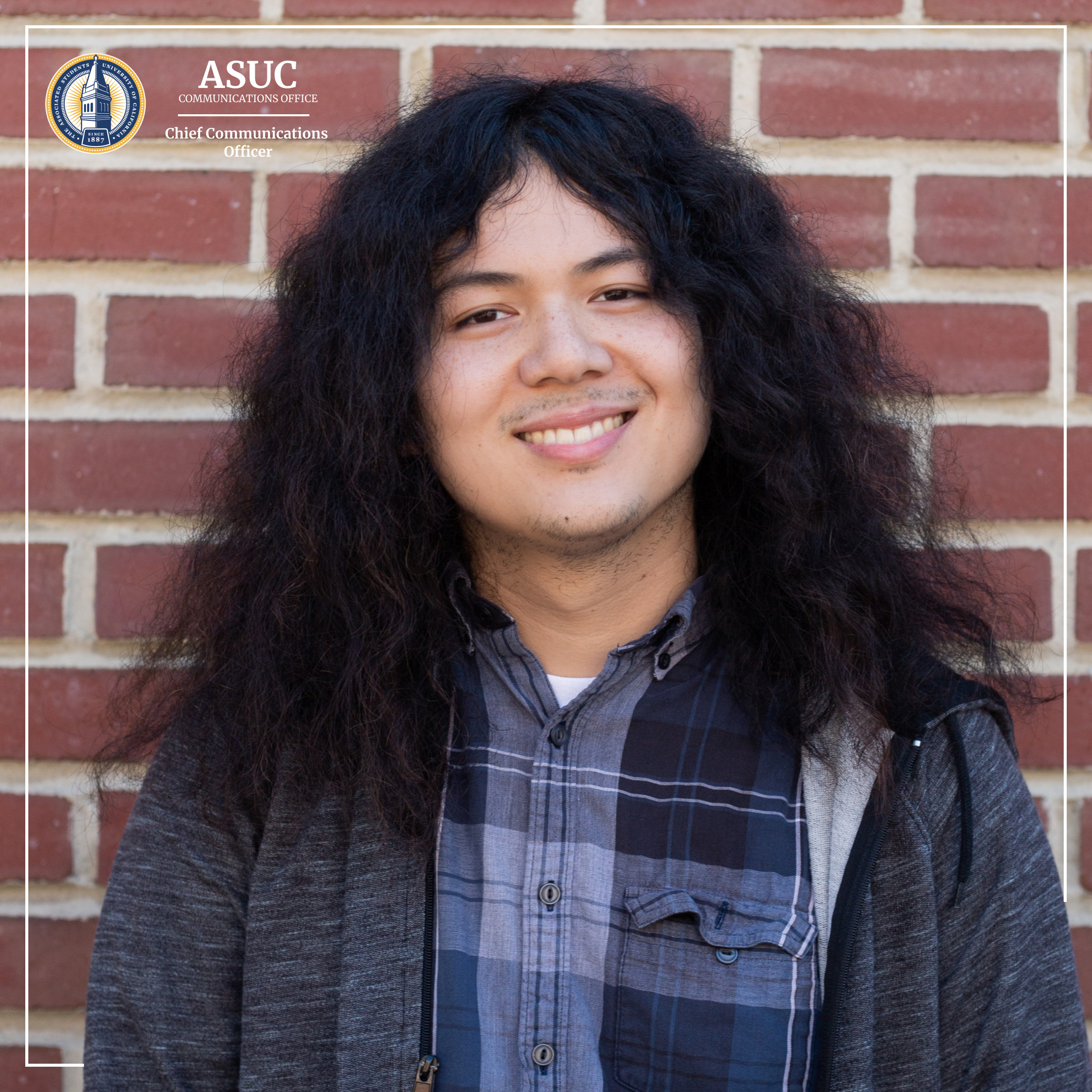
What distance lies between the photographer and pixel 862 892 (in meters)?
1.24

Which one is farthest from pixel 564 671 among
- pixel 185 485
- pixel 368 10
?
pixel 368 10

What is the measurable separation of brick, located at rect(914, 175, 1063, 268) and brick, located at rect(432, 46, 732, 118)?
35 cm

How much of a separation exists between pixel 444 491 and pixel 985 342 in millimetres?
860

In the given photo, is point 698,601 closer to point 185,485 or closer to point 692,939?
point 692,939

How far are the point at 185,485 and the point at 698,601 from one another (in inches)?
32.7

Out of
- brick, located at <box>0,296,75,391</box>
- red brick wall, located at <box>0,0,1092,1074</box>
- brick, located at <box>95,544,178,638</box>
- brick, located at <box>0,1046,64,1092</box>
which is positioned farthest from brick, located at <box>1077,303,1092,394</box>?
brick, located at <box>0,1046,64,1092</box>

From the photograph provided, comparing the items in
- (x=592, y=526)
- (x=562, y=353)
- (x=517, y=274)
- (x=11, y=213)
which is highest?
(x=11, y=213)

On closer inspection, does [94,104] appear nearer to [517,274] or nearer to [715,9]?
[517,274]

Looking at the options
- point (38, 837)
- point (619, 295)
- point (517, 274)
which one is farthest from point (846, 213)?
point (38, 837)

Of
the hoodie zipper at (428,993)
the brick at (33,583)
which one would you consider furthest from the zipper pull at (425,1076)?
the brick at (33,583)

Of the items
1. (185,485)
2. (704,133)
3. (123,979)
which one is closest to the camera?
(123,979)

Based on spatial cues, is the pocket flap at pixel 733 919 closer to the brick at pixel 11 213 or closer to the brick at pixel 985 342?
the brick at pixel 985 342

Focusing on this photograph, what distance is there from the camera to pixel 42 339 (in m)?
1.65

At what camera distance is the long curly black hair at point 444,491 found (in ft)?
4.65
